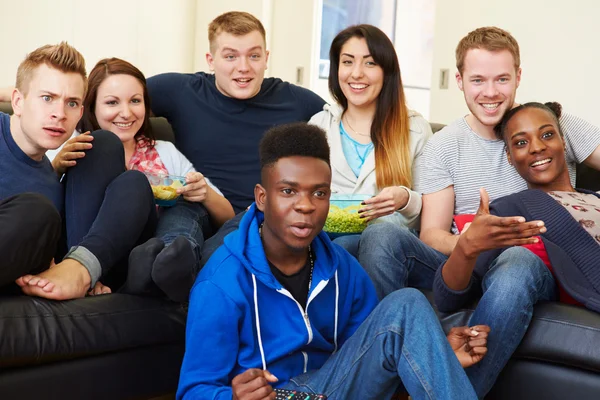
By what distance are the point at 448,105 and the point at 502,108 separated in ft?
7.39

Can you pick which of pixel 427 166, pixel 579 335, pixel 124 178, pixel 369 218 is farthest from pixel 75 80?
pixel 579 335

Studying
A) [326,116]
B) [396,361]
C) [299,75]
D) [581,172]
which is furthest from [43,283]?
[299,75]

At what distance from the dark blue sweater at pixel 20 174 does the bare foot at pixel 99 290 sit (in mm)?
258

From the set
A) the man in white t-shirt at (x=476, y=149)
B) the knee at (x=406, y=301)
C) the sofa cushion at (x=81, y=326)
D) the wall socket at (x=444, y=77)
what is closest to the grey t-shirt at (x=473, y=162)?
the man in white t-shirt at (x=476, y=149)

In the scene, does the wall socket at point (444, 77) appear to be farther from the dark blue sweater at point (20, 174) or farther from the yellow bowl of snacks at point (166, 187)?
the dark blue sweater at point (20, 174)

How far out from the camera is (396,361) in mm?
1550

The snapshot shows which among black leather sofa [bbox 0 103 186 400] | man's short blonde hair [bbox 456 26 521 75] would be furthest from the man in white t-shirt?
black leather sofa [bbox 0 103 186 400]

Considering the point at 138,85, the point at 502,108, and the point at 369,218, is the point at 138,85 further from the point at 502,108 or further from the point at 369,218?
the point at 502,108

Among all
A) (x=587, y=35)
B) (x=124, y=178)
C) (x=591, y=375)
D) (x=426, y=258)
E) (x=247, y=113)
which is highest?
(x=587, y=35)

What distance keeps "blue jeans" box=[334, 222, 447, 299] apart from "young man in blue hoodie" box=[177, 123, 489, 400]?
0.68 feet

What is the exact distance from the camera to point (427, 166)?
→ 237 centimetres

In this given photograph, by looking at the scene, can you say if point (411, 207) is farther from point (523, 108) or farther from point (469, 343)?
point (469, 343)

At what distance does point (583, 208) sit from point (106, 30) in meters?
3.26

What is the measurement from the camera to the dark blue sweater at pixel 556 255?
1.92m
